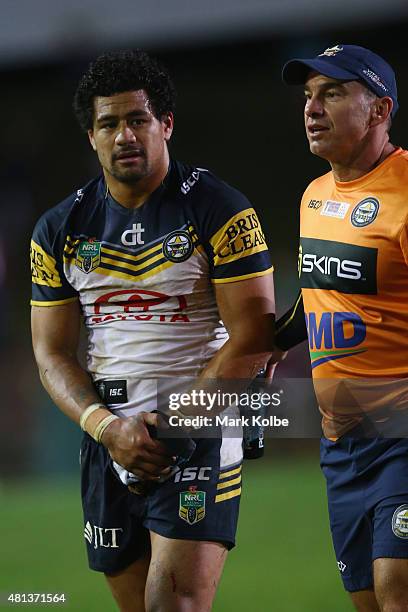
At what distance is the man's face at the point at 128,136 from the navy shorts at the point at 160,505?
0.85 m

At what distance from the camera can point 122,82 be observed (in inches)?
130

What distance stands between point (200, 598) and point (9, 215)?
672 cm

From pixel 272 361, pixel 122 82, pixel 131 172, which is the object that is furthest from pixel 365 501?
pixel 122 82

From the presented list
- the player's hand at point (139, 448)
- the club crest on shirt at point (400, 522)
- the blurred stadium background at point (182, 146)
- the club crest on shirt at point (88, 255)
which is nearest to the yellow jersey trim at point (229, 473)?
the player's hand at point (139, 448)

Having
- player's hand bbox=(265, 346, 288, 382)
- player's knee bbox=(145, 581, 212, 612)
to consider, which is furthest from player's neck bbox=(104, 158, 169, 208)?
player's knee bbox=(145, 581, 212, 612)

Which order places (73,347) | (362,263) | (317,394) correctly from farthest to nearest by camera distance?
(73,347), (317,394), (362,263)

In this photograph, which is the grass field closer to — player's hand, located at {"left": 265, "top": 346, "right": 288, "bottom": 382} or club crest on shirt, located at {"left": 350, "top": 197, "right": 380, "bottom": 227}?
player's hand, located at {"left": 265, "top": 346, "right": 288, "bottom": 382}

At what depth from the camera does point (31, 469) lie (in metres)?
8.79

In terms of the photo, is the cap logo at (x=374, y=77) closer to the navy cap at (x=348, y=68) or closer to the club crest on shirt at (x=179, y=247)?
the navy cap at (x=348, y=68)

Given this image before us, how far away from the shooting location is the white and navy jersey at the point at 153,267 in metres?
3.25

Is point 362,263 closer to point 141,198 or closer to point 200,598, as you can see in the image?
point 141,198

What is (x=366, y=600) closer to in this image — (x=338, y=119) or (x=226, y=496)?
(x=226, y=496)

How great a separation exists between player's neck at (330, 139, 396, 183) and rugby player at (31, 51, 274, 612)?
314 millimetres

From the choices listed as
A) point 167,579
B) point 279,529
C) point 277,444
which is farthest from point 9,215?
point 167,579
